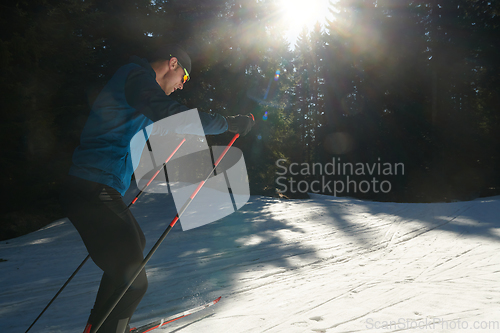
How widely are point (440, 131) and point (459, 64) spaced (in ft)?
14.2

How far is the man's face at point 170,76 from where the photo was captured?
1.64 metres

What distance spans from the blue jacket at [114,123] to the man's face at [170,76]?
0.29 m

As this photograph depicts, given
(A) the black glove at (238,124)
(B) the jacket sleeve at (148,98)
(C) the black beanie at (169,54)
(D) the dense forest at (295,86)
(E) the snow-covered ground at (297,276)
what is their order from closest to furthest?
(B) the jacket sleeve at (148,98) → (C) the black beanie at (169,54) → (A) the black glove at (238,124) → (E) the snow-covered ground at (297,276) → (D) the dense forest at (295,86)

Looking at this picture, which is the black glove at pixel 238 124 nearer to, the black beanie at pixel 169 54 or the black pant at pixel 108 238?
the black beanie at pixel 169 54

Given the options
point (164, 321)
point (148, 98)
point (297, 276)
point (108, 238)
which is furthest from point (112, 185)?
point (297, 276)

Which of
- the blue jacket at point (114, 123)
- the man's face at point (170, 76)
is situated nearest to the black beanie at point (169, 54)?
the man's face at point (170, 76)

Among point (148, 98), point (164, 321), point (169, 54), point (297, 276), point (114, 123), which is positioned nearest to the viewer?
point (148, 98)

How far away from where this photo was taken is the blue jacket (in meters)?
1.23

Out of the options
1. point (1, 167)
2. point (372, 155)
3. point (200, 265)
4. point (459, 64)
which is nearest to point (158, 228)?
point (200, 265)

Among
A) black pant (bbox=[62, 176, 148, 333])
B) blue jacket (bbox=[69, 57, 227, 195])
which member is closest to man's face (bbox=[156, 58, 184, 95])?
blue jacket (bbox=[69, 57, 227, 195])

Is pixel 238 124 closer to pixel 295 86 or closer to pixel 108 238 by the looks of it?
pixel 108 238

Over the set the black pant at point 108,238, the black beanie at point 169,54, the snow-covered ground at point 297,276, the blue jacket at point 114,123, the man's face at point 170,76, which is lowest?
the snow-covered ground at point 297,276

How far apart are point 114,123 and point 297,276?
2560 millimetres

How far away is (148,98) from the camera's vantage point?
1205 mm
